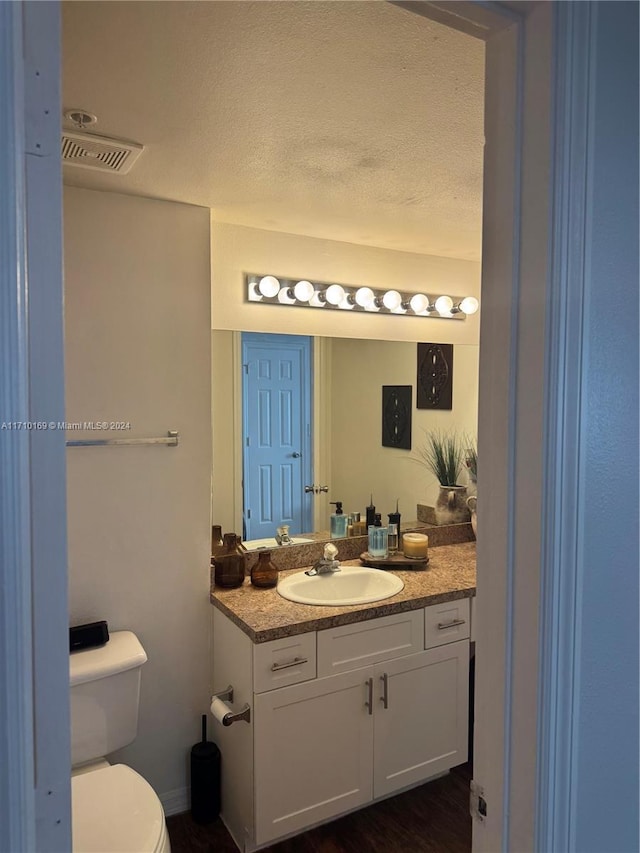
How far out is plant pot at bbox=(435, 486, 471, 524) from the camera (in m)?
2.99

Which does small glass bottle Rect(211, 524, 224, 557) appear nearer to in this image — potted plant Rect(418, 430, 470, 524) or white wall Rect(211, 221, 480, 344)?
white wall Rect(211, 221, 480, 344)

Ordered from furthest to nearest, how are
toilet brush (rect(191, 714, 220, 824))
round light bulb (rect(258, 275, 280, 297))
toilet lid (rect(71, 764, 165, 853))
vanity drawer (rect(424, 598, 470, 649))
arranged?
round light bulb (rect(258, 275, 280, 297))
vanity drawer (rect(424, 598, 470, 649))
toilet brush (rect(191, 714, 220, 824))
toilet lid (rect(71, 764, 165, 853))

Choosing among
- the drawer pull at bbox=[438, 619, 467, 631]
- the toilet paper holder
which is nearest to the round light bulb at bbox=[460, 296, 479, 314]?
the drawer pull at bbox=[438, 619, 467, 631]

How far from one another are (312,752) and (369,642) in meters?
0.41

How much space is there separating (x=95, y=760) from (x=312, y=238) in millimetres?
2075

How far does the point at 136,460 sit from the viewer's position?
2.11 metres

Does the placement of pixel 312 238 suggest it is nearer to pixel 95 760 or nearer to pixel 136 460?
pixel 136 460

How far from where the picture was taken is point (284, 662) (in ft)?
Answer: 6.45

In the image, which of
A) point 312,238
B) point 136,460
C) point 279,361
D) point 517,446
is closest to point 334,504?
point 279,361

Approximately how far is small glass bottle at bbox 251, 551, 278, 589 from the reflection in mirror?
0.17m

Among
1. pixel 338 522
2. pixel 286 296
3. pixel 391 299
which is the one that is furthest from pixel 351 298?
pixel 338 522

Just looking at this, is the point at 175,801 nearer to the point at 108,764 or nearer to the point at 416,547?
the point at 108,764

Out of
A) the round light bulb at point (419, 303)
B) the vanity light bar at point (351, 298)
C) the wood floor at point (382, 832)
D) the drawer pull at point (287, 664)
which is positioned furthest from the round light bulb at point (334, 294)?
the wood floor at point (382, 832)

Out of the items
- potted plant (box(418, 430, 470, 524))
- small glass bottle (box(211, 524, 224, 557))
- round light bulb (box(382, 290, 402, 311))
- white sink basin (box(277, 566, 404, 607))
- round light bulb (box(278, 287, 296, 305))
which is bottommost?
white sink basin (box(277, 566, 404, 607))
